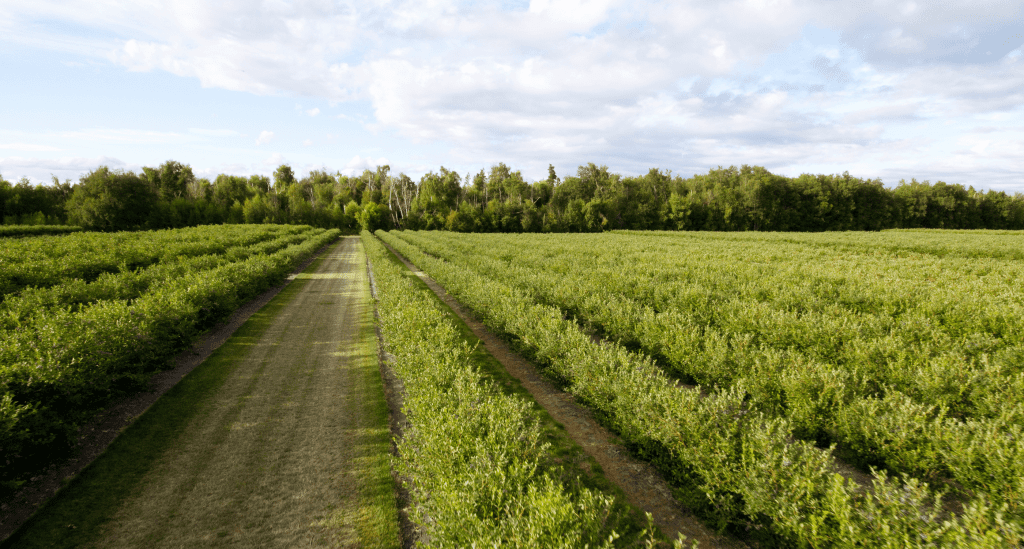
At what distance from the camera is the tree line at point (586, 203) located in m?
85.3

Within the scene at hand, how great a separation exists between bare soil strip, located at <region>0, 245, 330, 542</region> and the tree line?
73.6 meters

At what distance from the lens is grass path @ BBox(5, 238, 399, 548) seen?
5.54 meters

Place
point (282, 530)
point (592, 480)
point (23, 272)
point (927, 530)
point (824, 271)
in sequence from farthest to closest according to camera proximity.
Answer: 1. point (824, 271)
2. point (23, 272)
3. point (592, 480)
4. point (282, 530)
5. point (927, 530)

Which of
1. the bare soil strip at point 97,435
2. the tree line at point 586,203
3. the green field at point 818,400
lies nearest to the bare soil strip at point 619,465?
the green field at point 818,400

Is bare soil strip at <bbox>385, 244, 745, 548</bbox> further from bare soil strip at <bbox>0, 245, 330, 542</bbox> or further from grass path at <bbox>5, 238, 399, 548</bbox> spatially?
bare soil strip at <bbox>0, 245, 330, 542</bbox>

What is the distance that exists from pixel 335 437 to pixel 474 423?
13.5 ft

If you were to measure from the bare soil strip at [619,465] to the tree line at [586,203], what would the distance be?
7577 cm

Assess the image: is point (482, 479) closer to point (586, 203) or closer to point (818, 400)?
point (818, 400)

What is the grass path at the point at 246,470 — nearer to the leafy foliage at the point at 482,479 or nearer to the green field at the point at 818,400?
the leafy foliage at the point at 482,479

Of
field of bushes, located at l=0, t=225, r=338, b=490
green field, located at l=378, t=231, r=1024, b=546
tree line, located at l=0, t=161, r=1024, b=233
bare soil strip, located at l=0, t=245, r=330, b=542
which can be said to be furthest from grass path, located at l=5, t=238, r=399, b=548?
tree line, located at l=0, t=161, r=1024, b=233

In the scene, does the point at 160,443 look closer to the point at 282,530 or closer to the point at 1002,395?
the point at 282,530

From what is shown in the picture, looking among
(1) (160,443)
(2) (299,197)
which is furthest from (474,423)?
(2) (299,197)

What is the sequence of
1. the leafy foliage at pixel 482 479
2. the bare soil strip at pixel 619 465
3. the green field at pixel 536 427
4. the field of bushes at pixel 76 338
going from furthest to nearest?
the field of bushes at pixel 76 338, the bare soil strip at pixel 619 465, the green field at pixel 536 427, the leafy foliage at pixel 482 479

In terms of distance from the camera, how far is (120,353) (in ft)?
27.3
